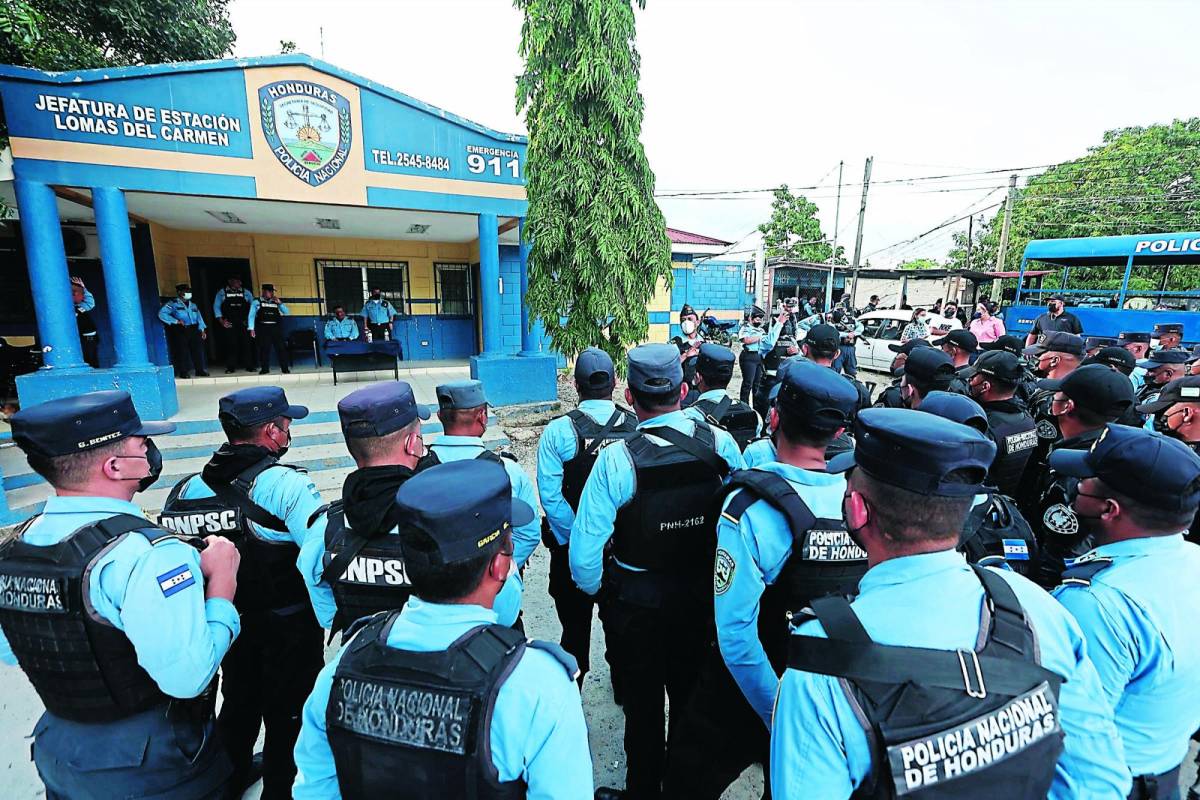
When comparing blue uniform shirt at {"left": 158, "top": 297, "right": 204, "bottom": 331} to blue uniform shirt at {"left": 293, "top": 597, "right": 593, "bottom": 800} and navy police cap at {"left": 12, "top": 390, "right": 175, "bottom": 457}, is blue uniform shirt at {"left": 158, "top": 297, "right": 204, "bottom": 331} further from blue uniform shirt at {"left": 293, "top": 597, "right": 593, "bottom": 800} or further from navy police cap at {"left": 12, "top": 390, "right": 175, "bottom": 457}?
blue uniform shirt at {"left": 293, "top": 597, "right": 593, "bottom": 800}

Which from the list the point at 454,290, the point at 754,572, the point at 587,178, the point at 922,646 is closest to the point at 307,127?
the point at 587,178

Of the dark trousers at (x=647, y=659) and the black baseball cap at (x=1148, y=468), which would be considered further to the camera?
the dark trousers at (x=647, y=659)

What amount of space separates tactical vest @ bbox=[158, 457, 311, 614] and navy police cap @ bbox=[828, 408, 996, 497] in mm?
2149

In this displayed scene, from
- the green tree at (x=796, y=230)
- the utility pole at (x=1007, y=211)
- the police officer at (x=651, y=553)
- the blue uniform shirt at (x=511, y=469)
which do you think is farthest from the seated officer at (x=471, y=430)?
the green tree at (x=796, y=230)

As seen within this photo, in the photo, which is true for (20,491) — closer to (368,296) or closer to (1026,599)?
(368,296)

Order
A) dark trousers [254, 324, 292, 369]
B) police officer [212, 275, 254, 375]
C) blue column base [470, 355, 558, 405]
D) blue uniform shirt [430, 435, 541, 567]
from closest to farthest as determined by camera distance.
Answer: blue uniform shirt [430, 435, 541, 567]
blue column base [470, 355, 558, 405]
police officer [212, 275, 254, 375]
dark trousers [254, 324, 292, 369]

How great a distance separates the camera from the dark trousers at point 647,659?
2.22 meters

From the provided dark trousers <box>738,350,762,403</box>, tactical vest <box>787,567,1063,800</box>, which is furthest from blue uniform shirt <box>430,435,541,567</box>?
dark trousers <box>738,350,762,403</box>

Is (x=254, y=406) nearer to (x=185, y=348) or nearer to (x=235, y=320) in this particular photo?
(x=185, y=348)

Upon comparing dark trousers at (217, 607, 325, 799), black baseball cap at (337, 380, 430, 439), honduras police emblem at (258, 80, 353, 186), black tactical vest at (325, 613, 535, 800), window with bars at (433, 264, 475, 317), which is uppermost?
honduras police emblem at (258, 80, 353, 186)

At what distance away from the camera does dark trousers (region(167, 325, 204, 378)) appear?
906cm

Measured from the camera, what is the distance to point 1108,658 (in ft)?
4.42

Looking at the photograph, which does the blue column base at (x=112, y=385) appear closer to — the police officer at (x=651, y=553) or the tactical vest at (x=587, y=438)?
the tactical vest at (x=587, y=438)

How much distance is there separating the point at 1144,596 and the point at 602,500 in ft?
5.28
